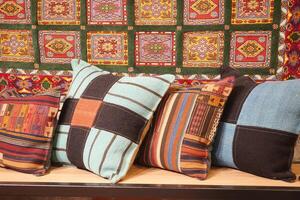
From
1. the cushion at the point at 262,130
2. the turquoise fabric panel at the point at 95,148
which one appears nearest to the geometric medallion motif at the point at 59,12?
the turquoise fabric panel at the point at 95,148

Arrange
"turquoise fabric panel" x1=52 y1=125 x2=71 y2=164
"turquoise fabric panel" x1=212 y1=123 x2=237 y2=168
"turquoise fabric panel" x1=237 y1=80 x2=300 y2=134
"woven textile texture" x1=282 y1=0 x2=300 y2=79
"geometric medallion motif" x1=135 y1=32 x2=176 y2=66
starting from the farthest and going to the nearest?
"geometric medallion motif" x1=135 y1=32 x2=176 y2=66
"woven textile texture" x1=282 y1=0 x2=300 y2=79
"turquoise fabric panel" x1=52 y1=125 x2=71 y2=164
"turquoise fabric panel" x1=212 y1=123 x2=237 y2=168
"turquoise fabric panel" x1=237 y1=80 x2=300 y2=134

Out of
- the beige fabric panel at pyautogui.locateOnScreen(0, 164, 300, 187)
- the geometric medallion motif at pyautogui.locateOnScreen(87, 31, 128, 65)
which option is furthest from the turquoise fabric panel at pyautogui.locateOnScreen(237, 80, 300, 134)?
the geometric medallion motif at pyautogui.locateOnScreen(87, 31, 128, 65)

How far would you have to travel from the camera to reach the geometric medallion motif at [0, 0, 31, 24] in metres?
1.60

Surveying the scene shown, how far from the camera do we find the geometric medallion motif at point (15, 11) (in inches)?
62.8

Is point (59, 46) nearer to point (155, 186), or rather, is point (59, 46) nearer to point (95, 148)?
point (95, 148)

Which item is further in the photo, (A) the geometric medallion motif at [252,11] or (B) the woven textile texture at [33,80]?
(B) the woven textile texture at [33,80]

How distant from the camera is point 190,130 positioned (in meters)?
1.14

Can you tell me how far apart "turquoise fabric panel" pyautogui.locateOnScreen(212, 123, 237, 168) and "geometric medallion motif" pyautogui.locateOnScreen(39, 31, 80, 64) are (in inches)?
35.3

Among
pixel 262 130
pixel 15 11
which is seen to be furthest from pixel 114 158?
pixel 15 11

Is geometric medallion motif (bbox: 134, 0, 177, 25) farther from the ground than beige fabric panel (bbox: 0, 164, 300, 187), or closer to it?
farther from the ground

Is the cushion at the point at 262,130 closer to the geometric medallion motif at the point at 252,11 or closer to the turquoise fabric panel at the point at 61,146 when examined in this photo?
the geometric medallion motif at the point at 252,11

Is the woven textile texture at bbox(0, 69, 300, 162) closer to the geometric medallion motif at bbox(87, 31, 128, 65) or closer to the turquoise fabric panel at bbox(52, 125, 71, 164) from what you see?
the geometric medallion motif at bbox(87, 31, 128, 65)

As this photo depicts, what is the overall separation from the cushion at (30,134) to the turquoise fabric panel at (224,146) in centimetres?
70

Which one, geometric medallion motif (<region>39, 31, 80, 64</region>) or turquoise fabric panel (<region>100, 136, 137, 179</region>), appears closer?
turquoise fabric panel (<region>100, 136, 137, 179</region>)
